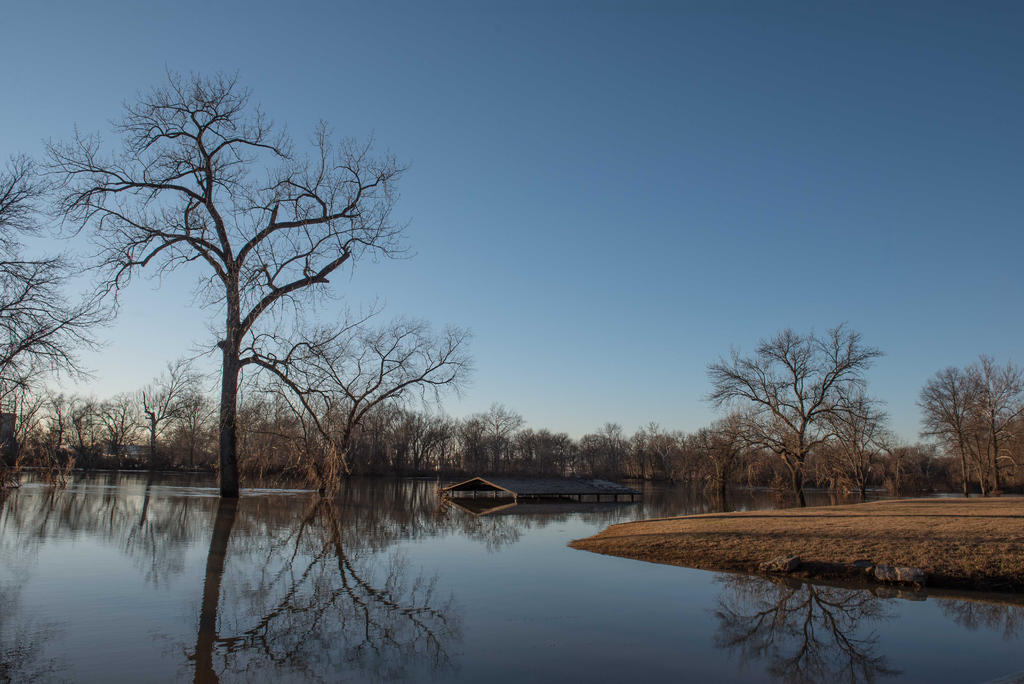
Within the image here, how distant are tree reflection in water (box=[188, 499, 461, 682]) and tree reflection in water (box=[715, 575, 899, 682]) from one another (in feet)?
12.5

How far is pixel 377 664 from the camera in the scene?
6297 millimetres

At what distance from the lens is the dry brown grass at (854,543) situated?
11.2 m

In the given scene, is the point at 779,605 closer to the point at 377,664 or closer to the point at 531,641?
the point at 531,641

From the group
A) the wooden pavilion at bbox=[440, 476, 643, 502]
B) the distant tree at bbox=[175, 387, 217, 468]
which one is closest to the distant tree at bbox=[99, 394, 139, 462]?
the distant tree at bbox=[175, 387, 217, 468]

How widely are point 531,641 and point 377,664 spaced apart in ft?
6.69

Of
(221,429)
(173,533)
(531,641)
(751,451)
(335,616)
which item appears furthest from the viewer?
(751,451)

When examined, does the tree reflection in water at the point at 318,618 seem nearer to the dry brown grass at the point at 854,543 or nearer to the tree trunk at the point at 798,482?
the dry brown grass at the point at 854,543

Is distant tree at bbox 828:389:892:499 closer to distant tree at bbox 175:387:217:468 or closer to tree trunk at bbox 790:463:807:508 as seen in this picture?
tree trunk at bbox 790:463:807:508

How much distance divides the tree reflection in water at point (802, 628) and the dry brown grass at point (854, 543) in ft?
5.50

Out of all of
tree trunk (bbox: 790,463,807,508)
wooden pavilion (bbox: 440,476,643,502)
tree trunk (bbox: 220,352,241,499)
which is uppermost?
tree trunk (bbox: 220,352,241,499)

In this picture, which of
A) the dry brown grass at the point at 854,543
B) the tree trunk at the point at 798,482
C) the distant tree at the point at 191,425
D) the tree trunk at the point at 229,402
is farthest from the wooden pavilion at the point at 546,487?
the distant tree at the point at 191,425

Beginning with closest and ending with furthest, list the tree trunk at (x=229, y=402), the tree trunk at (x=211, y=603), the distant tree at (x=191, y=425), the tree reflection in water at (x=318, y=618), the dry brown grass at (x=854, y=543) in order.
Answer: the tree trunk at (x=211, y=603)
the tree reflection in water at (x=318, y=618)
the dry brown grass at (x=854, y=543)
the tree trunk at (x=229, y=402)
the distant tree at (x=191, y=425)

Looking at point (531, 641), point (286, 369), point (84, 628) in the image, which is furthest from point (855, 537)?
point (286, 369)

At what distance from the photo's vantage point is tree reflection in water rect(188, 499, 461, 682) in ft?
20.3
